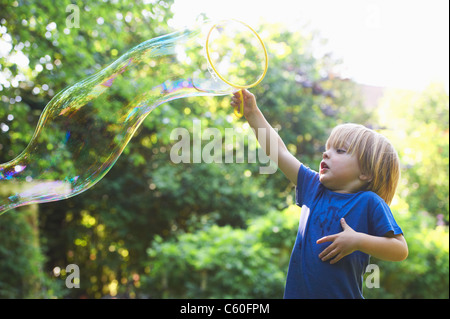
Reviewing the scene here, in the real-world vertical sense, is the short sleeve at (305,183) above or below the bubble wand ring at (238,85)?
below

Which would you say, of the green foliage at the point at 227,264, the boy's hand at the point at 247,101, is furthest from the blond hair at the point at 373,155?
→ the green foliage at the point at 227,264

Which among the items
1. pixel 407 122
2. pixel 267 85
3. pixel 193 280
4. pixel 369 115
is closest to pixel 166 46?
pixel 193 280

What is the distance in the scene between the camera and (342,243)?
124 centimetres

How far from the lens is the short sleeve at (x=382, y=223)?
1.26 metres

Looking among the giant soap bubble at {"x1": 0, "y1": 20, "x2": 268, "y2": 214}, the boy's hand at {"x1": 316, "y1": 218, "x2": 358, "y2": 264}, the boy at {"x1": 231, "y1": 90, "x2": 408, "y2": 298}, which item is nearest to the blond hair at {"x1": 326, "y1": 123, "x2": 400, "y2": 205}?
the boy at {"x1": 231, "y1": 90, "x2": 408, "y2": 298}

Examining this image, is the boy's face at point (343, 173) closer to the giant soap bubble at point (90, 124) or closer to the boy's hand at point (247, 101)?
the boy's hand at point (247, 101)

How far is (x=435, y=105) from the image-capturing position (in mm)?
4223

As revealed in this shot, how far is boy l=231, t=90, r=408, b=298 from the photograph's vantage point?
126cm

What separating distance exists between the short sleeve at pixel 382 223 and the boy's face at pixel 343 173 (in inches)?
4.3

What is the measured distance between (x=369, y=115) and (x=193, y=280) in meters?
7.77

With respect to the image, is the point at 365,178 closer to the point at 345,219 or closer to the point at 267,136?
the point at 345,219

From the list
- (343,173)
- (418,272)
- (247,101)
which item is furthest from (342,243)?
(418,272)

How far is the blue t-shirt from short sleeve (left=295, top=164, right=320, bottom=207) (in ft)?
0.25
